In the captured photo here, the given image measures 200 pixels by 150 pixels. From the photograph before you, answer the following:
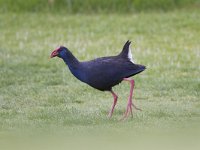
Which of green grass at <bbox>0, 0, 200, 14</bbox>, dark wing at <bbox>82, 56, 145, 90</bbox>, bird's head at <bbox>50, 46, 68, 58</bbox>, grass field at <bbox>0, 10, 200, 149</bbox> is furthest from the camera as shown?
green grass at <bbox>0, 0, 200, 14</bbox>

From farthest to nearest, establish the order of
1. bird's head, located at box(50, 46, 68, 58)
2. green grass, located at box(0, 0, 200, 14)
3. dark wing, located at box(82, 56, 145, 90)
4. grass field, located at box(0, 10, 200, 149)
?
1. green grass, located at box(0, 0, 200, 14)
2. bird's head, located at box(50, 46, 68, 58)
3. dark wing, located at box(82, 56, 145, 90)
4. grass field, located at box(0, 10, 200, 149)

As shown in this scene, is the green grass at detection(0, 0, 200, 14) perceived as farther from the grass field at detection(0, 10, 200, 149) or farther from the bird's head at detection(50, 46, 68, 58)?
the bird's head at detection(50, 46, 68, 58)

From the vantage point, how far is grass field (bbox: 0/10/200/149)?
403 inches

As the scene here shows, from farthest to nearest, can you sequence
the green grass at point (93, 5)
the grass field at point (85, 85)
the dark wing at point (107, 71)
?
the green grass at point (93, 5) < the dark wing at point (107, 71) < the grass field at point (85, 85)

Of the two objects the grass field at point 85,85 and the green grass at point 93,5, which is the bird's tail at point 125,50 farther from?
the green grass at point 93,5

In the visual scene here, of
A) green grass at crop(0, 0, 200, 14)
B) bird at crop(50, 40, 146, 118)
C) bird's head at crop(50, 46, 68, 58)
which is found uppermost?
green grass at crop(0, 0, 200, 14)

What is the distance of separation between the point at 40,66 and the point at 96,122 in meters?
4.99

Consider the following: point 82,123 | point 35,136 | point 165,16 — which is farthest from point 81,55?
point 35,136

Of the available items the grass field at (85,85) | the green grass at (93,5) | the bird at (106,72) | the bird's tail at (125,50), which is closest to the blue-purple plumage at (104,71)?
the bird at (106,72)

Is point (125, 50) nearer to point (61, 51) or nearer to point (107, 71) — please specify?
point (107, 71)

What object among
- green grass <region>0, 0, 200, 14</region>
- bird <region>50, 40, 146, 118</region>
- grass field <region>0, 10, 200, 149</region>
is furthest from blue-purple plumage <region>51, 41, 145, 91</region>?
green grass <region>0, 0, 200, 14</region>

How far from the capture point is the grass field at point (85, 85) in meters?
10.2

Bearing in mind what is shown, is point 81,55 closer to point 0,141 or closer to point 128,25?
point 128,25

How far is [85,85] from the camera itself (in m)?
13.1
